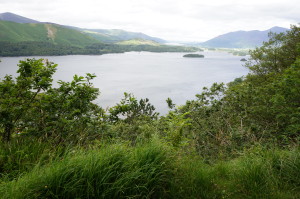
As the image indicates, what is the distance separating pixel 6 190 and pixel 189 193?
2.28 metres

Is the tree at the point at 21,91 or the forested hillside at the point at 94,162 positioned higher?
the tree at the point at 21,91

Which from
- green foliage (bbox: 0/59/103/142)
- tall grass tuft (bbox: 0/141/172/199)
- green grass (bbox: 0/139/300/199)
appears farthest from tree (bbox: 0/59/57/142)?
tall grass tuft (bbox: 0/141/172/199)

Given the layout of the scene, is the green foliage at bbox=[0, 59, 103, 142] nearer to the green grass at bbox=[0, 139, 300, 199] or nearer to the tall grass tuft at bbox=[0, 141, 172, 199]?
the green grass at bbox=[0, 139, 300, 199]

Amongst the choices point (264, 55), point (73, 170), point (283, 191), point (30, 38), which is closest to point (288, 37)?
point (264, 55)

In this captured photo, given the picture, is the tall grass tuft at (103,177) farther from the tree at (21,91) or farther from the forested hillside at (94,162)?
the tree at (21,91)

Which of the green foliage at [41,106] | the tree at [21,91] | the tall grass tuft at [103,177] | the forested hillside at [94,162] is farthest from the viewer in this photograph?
the green foliage at [41,106]

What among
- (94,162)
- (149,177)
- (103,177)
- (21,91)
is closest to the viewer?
(103,177)

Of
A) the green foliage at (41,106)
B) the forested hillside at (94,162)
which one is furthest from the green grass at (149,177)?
the green foliage at (41,106)

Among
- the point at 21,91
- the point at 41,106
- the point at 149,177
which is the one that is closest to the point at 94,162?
the point at 149,177

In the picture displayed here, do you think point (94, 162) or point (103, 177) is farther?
point (94, 162)

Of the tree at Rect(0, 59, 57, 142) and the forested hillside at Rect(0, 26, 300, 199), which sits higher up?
the tree at Rect(0, 59, 57, 142)

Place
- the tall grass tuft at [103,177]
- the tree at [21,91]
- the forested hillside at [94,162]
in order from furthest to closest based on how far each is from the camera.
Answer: the tree at [21,91] < the forested hillside at [94,162] < the tall grass tuft at [103,177]

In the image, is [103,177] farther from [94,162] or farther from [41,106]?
[41,106]

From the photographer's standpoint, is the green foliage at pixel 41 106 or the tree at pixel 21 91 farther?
the green foliage at pixel 41 106
